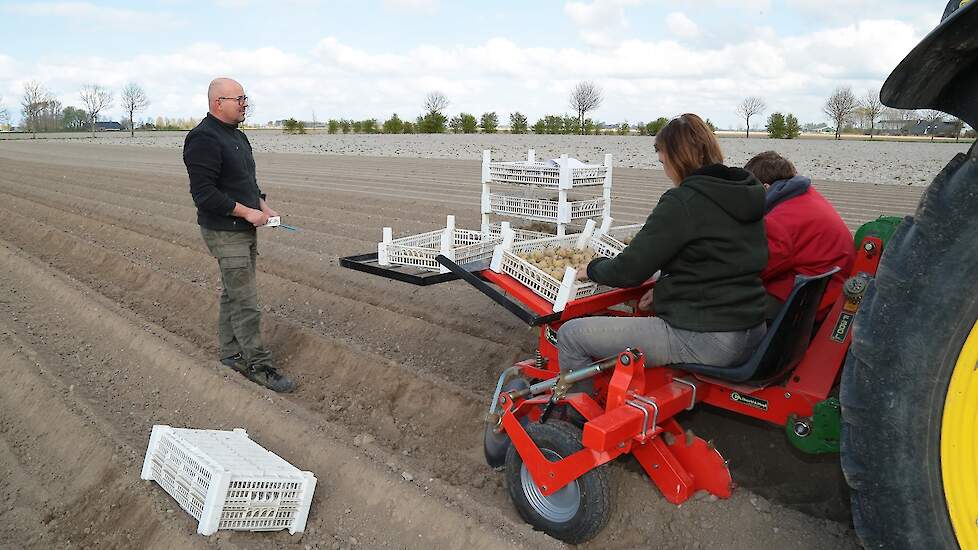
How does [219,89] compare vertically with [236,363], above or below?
above

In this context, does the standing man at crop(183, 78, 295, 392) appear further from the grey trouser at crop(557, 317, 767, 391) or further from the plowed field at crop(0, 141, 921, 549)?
the grey trouser at crop(557, 317, 767, 391)

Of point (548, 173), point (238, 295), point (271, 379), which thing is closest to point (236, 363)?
point (271, 379)

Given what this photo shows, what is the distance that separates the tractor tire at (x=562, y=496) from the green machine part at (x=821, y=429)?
0.79m

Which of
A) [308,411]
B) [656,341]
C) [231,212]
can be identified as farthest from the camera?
[231,212]

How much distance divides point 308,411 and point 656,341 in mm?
2298

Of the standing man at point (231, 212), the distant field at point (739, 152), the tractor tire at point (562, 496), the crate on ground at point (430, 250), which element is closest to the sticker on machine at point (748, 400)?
the tractor tire at point (562, 496)

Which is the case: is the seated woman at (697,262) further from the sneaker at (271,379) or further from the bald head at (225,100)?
the bald head at (225,100)

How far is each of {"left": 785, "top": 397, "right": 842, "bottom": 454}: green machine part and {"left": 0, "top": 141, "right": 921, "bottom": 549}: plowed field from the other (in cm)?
52

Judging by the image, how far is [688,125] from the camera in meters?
3.03

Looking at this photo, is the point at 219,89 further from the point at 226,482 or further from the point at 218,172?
the point at 226,482

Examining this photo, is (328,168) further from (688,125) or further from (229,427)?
(688,125)

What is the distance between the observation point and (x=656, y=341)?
3023mm

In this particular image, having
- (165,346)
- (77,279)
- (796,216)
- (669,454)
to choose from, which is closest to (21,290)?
(77,279)

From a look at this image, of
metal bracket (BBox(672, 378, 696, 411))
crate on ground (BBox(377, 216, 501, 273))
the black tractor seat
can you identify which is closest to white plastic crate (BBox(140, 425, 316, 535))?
crate on ground (BBox(377, 216, 501, 273))
